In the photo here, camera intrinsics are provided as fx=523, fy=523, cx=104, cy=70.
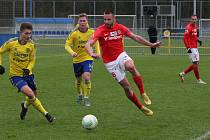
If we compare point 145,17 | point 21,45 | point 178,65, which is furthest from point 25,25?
point 145,17

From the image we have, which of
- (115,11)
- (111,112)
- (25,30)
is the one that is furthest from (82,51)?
(115,11)

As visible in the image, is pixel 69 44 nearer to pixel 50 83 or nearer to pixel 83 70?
pixel 83 70

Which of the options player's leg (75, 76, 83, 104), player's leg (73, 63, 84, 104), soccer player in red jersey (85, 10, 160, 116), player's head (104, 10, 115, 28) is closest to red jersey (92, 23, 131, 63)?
soccer player in red jersey (85, 10, 160, 116)

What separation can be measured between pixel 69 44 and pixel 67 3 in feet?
160

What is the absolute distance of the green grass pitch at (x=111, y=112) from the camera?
859 centimetres

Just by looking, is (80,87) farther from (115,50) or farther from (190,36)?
(190,36)

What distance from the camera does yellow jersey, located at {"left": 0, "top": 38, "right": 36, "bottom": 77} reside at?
9523mm

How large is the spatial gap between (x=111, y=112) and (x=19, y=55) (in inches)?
96.4

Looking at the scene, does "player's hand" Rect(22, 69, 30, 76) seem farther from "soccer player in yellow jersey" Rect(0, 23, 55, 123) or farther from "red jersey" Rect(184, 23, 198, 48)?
"red jersey" Rect(184, 23, 198, 48)

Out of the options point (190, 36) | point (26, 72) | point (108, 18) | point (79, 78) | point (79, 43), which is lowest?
point (79, 78)

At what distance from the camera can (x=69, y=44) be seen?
1189cm

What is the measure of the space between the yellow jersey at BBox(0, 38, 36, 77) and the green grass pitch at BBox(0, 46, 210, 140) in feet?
3.36

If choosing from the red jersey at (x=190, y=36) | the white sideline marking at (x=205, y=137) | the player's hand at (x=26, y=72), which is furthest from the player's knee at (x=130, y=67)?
the red jersey at (x=190, y=36)

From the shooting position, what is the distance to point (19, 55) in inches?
375
